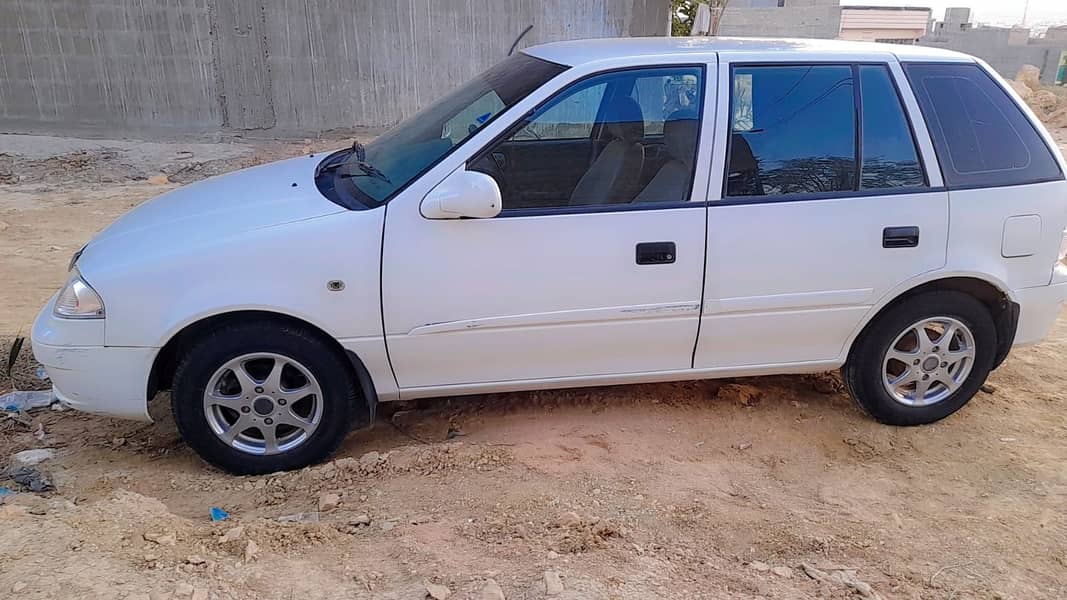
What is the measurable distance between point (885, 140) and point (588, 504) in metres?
2.20

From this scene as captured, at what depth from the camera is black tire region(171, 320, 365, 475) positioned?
3369mm

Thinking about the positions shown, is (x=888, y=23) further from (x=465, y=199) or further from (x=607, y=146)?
(x=465, y=199)

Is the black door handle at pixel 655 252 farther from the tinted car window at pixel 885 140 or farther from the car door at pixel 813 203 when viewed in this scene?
the tinted car window at pixel 885 140

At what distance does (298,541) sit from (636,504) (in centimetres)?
137

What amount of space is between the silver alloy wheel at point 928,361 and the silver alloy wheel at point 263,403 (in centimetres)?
281

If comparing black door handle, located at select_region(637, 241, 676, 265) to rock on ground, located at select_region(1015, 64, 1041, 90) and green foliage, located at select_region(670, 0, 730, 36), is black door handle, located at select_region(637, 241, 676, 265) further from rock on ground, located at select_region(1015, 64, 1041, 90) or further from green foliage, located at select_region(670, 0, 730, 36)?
rock on ground, located at select_region(1015, 64, 1041, 90)

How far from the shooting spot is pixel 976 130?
384 centimetres

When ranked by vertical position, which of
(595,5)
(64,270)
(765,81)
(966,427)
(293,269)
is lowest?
(966,427)

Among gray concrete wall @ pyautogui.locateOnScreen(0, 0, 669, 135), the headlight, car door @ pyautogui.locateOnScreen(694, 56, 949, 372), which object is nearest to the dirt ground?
car door @ pyautogui.locateOnScreen(694, 56, 949, 372)

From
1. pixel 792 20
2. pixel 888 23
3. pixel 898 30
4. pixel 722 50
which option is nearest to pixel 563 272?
pixel 722 50

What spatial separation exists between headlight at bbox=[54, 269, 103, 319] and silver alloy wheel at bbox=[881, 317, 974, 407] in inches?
144

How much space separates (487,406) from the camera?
170 inches

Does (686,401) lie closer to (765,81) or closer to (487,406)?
(487,406)

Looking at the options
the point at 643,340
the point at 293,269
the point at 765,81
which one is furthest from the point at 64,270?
the point at 765,81
